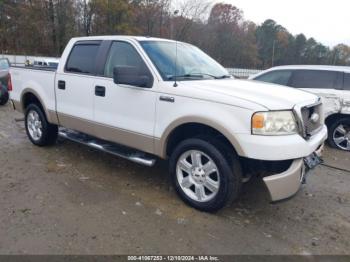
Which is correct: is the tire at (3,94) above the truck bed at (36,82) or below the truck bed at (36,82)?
below

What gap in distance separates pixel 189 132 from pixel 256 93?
0.91 m

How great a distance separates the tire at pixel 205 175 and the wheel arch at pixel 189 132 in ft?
0.46

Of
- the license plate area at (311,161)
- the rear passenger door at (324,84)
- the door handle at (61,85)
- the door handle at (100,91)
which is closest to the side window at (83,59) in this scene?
the door handle at (61,85)

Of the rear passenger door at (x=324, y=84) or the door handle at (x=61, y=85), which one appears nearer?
the door handle at (x=61, y=85)

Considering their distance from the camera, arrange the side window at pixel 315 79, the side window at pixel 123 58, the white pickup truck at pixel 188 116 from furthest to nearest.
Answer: the side window at pixel 315 79
the side window at pixel 123 58
the white pickup truck at pixel 188 116

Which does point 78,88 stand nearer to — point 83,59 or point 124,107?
point 83,59

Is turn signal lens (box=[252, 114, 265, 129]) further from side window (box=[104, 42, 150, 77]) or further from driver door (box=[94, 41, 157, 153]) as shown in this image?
side window (box=[104, 42, 150, 77])

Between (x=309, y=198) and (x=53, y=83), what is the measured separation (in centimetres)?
421

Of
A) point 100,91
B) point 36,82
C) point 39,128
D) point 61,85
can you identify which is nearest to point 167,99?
point 100,91

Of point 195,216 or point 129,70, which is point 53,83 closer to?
point 129,70

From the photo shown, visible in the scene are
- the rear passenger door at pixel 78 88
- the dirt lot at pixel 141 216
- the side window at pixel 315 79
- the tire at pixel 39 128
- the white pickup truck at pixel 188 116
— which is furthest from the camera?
the side window at pixel 315 79

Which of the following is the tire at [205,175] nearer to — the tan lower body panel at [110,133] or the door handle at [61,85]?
the tan lower body panel at [110,133]

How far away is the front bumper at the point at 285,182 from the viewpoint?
3.14 metres

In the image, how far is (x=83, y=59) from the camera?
487cm
